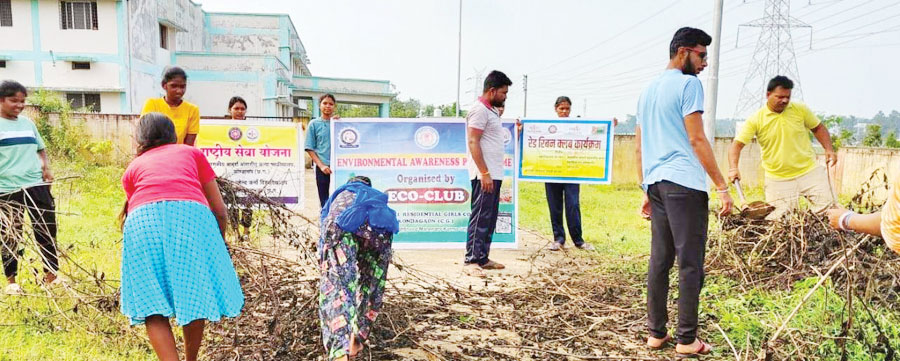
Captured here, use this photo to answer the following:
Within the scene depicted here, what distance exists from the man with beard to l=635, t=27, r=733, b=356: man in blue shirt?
211 centimetres

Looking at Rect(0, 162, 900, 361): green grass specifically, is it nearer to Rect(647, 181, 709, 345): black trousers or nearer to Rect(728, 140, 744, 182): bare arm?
Rect(647, 181, 709, 345): black trousers

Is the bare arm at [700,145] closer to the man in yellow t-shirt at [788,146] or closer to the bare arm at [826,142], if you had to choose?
the man in yellow t-shirt at [788,146]

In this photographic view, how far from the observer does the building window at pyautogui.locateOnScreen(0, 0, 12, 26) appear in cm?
2681

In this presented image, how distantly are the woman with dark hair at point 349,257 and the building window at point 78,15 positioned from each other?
29.7 m

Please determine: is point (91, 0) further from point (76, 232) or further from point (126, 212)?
point (126, 212)

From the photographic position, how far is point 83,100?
27.9 m

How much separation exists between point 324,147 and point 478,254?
2.17 meters

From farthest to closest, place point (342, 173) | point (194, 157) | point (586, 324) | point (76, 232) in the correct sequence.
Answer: point (76, 232) < point (342, 173) < point (586, 324) < point (194, 157)

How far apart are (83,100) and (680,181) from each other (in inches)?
1215

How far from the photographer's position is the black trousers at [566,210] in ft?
23.0

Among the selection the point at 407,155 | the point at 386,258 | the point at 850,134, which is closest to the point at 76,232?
the point at 407,155

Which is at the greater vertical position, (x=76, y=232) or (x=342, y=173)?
(x=342, y=173)

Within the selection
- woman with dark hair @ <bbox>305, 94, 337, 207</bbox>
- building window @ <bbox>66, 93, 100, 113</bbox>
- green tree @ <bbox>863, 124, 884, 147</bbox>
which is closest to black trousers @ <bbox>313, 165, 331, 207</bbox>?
woman with dark hair @ <bbox>305, 94, 337, 207</bbox>

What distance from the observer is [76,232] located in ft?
23.9
